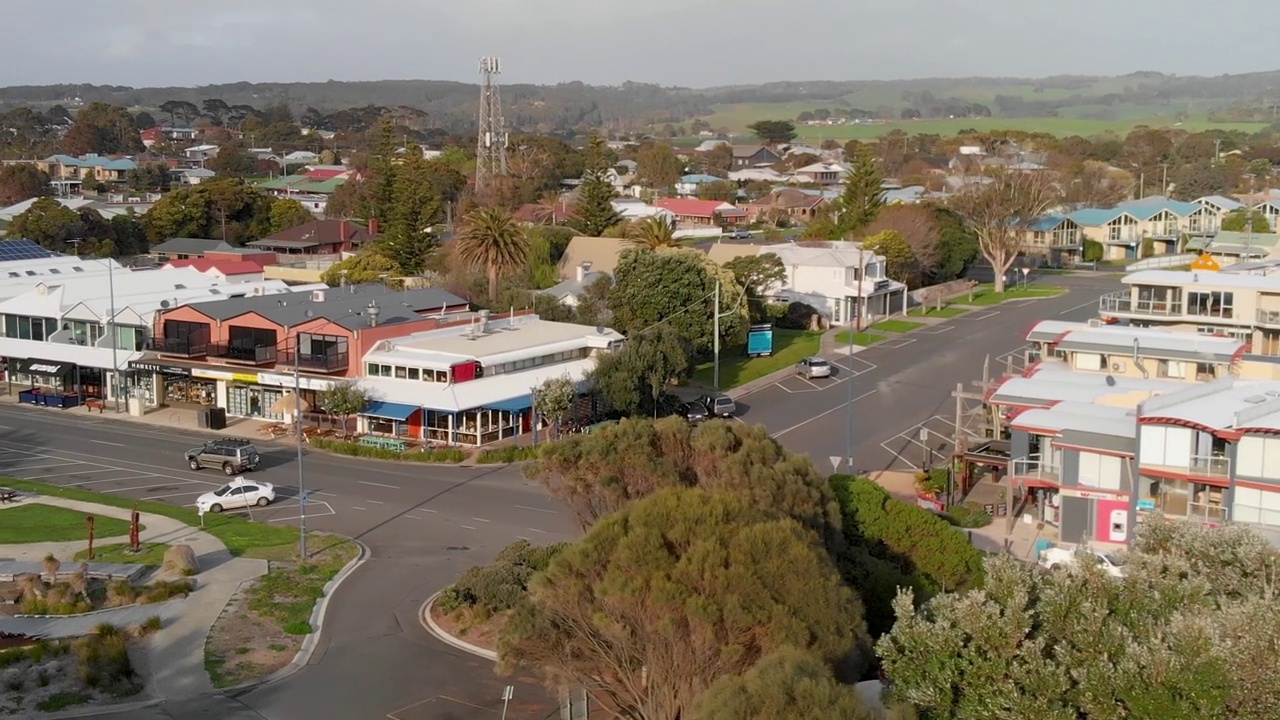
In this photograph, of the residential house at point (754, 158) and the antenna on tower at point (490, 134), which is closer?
the antenna on tower at point (490, 134)

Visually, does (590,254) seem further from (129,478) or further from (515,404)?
(129,478)

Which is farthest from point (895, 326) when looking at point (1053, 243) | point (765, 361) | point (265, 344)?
point (1053, 243)

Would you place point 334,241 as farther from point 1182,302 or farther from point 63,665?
point 63,665

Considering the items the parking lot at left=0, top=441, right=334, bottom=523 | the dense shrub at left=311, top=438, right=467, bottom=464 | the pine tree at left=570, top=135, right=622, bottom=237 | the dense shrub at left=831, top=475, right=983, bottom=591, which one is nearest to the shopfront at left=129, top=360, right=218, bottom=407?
the parking lot at left=0, top=441, right=334, bottom=523

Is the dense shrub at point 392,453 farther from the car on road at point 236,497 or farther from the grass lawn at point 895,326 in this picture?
the grass lawn at point 895,326

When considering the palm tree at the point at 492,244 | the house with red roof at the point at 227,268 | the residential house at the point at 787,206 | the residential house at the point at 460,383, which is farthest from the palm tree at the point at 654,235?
the residential house at the point at 787,206

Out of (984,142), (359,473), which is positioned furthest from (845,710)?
(984,142)
